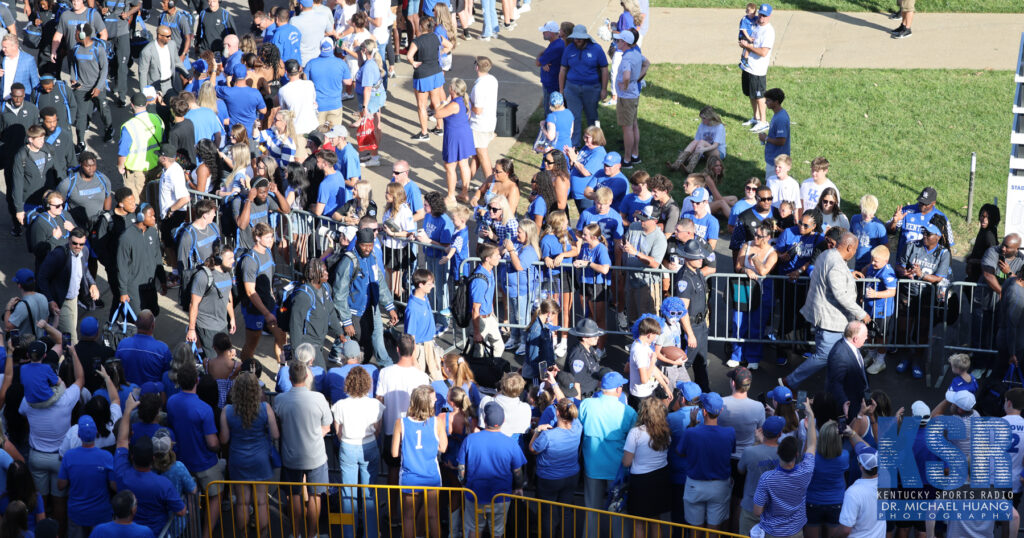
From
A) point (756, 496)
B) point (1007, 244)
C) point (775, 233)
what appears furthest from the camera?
point (775, 233)

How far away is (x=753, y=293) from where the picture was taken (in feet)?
42.0

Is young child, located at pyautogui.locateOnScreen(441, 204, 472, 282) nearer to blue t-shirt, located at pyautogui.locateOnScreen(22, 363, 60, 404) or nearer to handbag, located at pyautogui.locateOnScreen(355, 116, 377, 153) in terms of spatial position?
blue t-shirt, located at pyautogui.locateOnScreen(22, 363, 60, 404)

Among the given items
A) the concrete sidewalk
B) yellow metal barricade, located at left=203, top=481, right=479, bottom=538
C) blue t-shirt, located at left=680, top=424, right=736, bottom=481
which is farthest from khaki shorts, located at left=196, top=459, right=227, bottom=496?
the concrete sidewalk

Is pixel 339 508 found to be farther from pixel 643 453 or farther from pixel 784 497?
pixel 784 497

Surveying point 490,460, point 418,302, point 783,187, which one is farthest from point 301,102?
point 490,460

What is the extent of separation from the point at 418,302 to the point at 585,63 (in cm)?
635

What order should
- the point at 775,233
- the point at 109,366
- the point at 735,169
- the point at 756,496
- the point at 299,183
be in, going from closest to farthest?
the point at 756,496, the point at 109,366, the point at 775,233, the point at 299,183, the point at 735,169

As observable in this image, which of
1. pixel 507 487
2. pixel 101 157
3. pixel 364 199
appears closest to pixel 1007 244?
pixel 507 487

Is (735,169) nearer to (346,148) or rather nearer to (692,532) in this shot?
(346,148)

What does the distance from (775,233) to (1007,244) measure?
232 cm

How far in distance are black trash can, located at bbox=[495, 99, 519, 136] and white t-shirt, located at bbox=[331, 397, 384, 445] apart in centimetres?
871

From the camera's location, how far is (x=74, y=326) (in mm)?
13375

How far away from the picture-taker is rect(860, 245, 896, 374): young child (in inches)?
481

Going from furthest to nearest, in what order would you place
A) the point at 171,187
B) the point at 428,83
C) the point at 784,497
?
the point at 428,83 → the point at 171,187 → the point at 784,497
